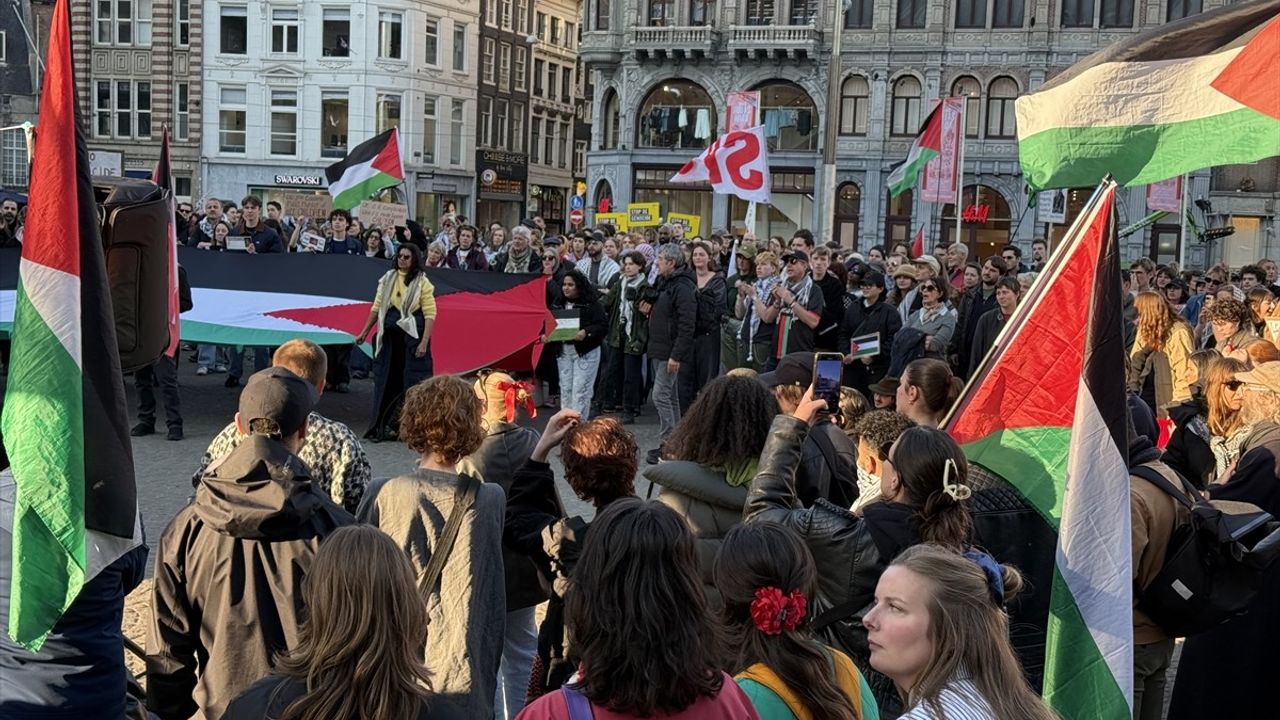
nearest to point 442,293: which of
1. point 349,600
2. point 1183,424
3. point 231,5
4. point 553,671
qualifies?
point 1183,424

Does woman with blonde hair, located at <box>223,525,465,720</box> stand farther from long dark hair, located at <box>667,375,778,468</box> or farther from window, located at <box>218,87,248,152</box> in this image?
window, located at <box>218,87,248,152</box>

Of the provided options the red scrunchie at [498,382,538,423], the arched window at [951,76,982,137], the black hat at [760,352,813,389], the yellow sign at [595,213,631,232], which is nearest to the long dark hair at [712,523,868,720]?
the red scrunchie at [498,382,538,423]

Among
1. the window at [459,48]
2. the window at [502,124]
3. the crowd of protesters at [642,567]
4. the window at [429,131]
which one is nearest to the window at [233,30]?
the window at [429,131]

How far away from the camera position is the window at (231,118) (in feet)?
157

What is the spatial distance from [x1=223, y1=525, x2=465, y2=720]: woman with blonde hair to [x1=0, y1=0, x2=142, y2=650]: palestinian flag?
80cm

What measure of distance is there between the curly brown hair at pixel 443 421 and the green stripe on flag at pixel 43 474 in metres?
1.08

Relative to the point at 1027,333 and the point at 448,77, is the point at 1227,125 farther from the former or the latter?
the point at 448,77

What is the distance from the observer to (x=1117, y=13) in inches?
1791

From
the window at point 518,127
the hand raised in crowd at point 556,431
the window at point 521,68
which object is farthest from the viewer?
the window at point 521,68

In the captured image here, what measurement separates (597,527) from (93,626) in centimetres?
160

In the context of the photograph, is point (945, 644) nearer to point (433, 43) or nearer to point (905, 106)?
point (905, 106)

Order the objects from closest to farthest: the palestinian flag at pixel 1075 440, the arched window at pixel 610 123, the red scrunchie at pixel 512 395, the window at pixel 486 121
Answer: the palestinian flag at pixel 1075 440, the red scrunchie at pixel 512 395, the arched window at pixel 610 123, the window at pixel 486 121

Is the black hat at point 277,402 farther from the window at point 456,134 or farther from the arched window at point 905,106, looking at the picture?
the window at point 456,134

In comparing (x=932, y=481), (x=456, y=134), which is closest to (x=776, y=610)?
(x=932, y=481)
